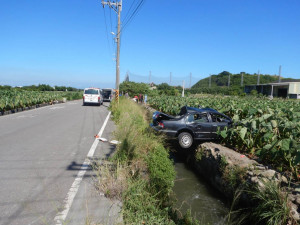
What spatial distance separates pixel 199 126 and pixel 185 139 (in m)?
0.73

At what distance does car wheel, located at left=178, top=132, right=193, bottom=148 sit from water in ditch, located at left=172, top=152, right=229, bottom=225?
1091mm

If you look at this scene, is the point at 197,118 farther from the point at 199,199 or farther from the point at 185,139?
the point at 199,199

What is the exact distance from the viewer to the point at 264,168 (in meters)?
5.82

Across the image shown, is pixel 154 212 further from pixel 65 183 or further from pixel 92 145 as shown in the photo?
pixel 92 145

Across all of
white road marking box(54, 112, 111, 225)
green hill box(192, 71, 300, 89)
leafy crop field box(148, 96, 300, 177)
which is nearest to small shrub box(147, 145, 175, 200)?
white road marking box(54, 112, 111, 225)

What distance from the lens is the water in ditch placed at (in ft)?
→ 17.5

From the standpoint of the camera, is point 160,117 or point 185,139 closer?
point 185,139

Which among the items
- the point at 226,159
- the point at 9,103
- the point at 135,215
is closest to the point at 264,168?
the point at 226,159

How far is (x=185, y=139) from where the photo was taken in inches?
352

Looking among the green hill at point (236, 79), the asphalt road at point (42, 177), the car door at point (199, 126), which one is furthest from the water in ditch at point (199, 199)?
the green hill at point (236, 79)

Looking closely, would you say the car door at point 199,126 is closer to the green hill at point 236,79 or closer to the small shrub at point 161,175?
the small shrub at point 161,175

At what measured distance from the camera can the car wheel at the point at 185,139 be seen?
8914 mm

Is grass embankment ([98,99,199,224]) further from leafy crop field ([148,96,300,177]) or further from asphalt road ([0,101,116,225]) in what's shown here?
leafy crop field ([148,96,300,177])

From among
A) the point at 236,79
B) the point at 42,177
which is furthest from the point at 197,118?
the point at 236,79
